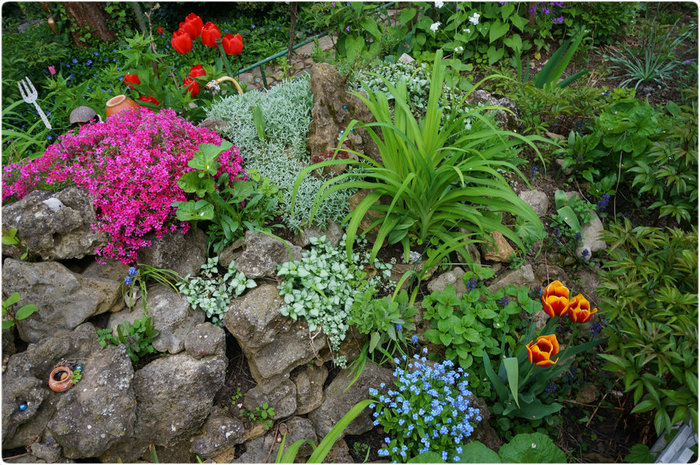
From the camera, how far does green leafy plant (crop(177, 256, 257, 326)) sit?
2.58 m

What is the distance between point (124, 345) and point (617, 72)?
4445 mm

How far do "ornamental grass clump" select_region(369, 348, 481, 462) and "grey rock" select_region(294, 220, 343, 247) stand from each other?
0.88 m

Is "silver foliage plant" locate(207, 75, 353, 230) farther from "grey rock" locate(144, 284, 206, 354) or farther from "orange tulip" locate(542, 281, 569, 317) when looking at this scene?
"orange tulip" locate(542, 281, 569, 317)

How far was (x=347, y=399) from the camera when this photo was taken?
260 centimetres

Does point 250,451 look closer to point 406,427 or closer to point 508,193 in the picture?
point 406,427

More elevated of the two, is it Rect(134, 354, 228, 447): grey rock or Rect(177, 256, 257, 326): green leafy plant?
Rect(177, 256, 257, 326): green leafy plant

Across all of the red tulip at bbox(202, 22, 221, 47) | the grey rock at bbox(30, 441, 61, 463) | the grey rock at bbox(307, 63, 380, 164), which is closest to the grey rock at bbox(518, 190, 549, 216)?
the grey rock at bbox(307, 63, 380, 164)

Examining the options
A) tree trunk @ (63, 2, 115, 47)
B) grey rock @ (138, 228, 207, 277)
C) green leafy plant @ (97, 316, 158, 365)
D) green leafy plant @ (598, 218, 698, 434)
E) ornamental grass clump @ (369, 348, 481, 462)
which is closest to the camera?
green leafy plant @ (598, 218, 698, 434)

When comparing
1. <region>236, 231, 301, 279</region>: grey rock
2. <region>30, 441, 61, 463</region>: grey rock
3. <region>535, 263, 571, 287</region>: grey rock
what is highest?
<region>236, 231, 301, 279</region>: grey rock

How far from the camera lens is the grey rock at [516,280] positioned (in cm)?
294

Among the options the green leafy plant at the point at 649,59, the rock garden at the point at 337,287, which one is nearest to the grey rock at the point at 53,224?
the rock garden at the point at 337,287

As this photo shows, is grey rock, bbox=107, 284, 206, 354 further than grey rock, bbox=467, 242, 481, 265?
No

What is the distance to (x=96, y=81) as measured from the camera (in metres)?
4.71

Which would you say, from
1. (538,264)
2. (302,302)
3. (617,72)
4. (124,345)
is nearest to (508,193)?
(538,264)
